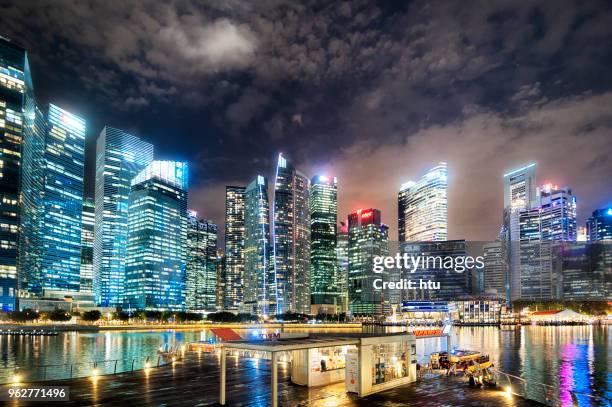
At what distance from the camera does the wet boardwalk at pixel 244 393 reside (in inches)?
1125

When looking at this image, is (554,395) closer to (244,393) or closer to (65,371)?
(244,393)

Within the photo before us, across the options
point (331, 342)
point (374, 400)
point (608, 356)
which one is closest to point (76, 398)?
point (331, 342)

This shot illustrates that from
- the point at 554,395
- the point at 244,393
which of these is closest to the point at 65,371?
the point at 244,393

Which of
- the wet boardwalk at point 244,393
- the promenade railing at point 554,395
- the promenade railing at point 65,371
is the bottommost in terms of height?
the promenade railing at point 65,371

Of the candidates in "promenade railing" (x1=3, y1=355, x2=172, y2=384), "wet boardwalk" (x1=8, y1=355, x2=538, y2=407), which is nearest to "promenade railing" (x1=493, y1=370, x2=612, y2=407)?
"wet boardwalk" (x1=8, y1=355, x2=538, y2=407)

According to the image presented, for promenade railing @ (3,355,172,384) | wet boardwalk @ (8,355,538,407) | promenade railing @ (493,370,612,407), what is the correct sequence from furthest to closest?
promenade railing @ (3,355,172,384) → promenade railing @ (493,370,612,407) → wet boardwalk @ (8,355,538,407)

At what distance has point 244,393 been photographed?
31.2 metres

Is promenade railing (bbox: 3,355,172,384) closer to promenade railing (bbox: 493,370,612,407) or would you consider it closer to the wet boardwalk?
the wet boardwalk

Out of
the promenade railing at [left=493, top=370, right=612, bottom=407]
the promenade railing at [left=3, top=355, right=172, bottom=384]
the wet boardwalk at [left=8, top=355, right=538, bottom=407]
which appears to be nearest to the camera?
the wet boardwalk at [left=8, top=355, right=538, bottom=407]

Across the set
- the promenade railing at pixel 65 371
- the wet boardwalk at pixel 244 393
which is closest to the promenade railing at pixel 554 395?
the wet boardwalk at pixel 244 393

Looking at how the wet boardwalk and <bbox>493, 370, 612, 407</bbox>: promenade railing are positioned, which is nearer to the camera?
the wet boardwalk

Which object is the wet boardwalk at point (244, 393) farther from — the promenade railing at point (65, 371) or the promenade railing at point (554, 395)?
the promenade railing at point (65, 371)

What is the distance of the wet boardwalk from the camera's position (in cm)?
2858

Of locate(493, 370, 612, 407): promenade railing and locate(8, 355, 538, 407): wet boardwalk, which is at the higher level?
locate(8, 355, 538, 407): wet boardwalk
